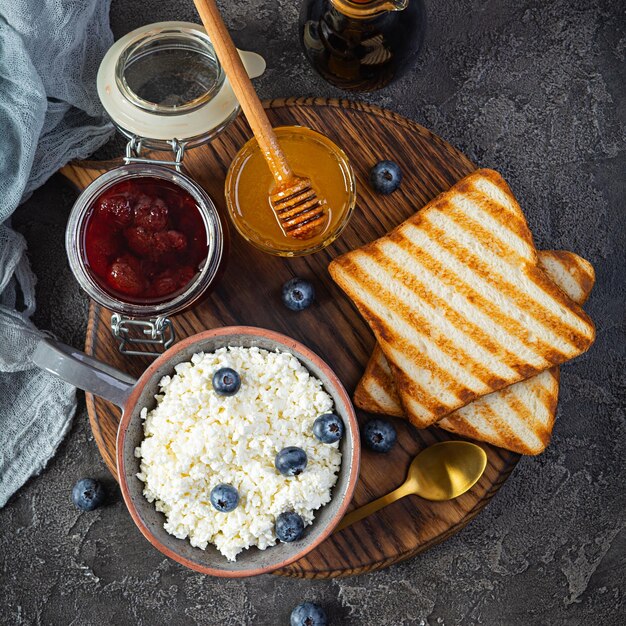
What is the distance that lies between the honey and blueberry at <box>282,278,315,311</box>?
75 mm

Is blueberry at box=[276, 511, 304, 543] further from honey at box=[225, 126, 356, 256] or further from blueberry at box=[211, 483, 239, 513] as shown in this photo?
honey at box=[225, 126, 356, 256]

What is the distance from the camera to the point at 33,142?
1.74 meters

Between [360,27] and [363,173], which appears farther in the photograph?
[363,173]

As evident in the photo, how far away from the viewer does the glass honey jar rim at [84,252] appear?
4.96 ft

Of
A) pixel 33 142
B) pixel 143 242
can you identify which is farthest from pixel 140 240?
pixel 33 142

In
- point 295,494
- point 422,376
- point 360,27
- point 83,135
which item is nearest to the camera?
point 295,494

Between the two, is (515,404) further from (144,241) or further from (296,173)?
(144,241)

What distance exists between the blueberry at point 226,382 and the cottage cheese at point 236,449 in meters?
0.02

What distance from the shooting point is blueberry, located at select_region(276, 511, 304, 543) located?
143 centimetres

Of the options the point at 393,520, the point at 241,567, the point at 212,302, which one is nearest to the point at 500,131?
the point at 212,302

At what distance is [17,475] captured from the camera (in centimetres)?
190

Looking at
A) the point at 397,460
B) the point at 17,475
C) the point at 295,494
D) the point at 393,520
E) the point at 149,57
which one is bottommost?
the point at 17,475

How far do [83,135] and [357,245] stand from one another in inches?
31.9

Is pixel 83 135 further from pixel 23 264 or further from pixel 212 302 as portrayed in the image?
pixel 212 302
